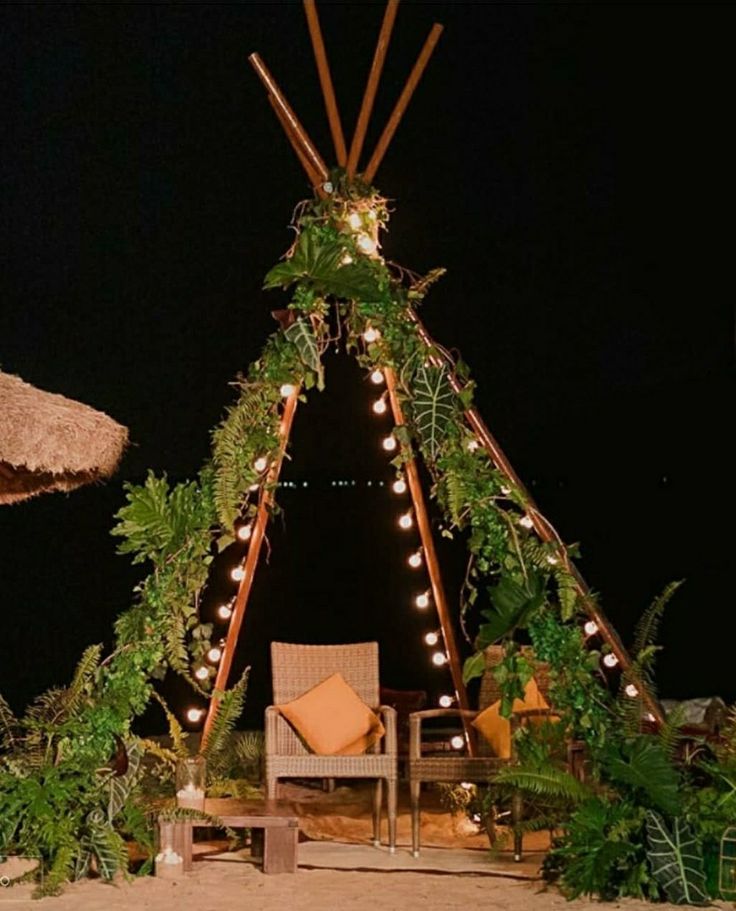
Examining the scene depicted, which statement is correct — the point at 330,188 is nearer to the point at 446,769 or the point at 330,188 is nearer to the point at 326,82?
the point at 326,82

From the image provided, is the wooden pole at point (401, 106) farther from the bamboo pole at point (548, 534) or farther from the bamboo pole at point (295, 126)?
the bamboo pole at point (548, 534)

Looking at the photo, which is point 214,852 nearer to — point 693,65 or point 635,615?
point 635,615

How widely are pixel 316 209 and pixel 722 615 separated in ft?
25.0

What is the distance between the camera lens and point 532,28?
1180 centimetres

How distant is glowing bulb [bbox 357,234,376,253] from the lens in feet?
20.1

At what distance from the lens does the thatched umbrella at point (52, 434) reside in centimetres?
571

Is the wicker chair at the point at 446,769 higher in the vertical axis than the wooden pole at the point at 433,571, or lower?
lower

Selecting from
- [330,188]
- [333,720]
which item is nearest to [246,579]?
[333,720]

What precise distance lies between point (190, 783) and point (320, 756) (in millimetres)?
586

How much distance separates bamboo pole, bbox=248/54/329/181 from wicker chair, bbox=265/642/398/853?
7.25 feet

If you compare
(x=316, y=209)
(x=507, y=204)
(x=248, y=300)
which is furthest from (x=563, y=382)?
(x=316, y=209)

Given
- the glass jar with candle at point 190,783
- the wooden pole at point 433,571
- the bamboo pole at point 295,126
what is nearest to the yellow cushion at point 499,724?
the wooden pole at point 433,571

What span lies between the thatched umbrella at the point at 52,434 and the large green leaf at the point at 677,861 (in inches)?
107

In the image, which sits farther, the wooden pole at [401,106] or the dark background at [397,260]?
the dark background at [397,260]
